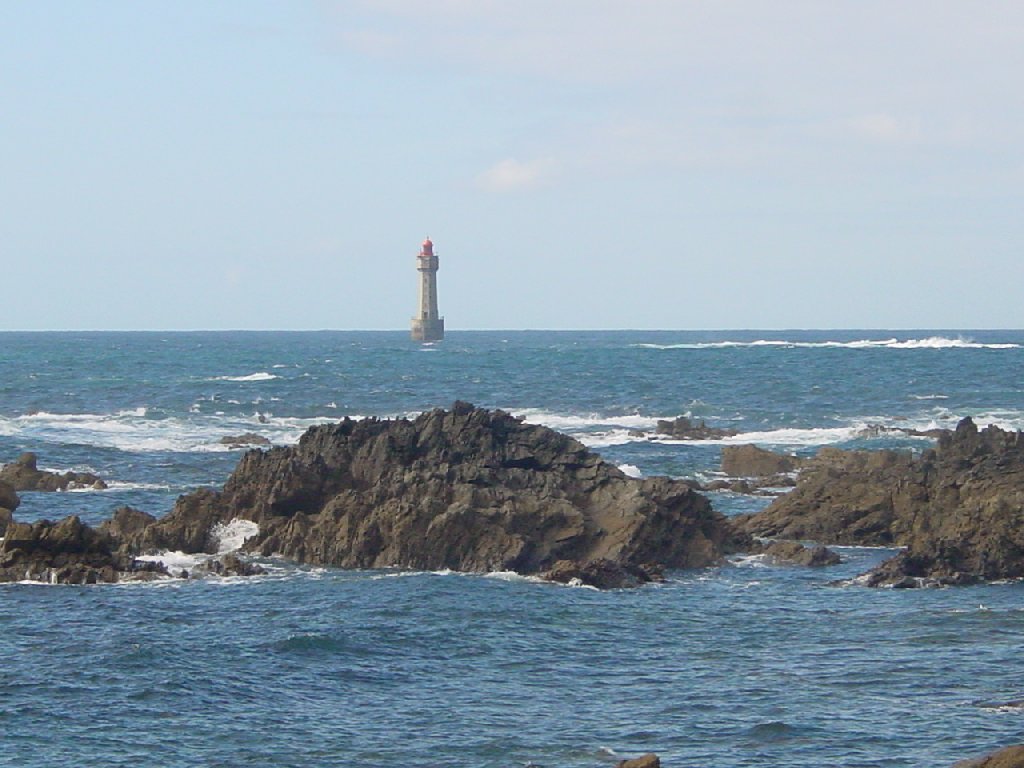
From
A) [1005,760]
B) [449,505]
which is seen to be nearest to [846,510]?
[449,505]

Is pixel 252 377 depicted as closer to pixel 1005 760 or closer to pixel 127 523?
pixel 127 523

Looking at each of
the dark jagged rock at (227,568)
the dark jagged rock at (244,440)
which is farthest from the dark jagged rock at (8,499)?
the dark jagged rock at (244,440)

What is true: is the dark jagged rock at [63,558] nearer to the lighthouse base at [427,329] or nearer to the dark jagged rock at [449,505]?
the dark jagged rock at [449,505]

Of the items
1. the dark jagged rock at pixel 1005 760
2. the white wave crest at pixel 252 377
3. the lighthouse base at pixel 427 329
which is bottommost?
the dark jagged rock at pixel 1005 760

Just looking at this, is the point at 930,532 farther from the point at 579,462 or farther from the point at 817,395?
the point at 817,395

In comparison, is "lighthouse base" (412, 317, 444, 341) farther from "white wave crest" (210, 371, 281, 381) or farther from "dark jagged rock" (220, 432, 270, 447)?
"dark jagged rock" (220, 432, 270, 447)

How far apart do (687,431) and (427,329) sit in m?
102

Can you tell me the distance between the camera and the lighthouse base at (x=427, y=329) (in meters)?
162

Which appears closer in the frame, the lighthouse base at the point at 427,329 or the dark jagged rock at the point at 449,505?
the dark jagged rock at the point at 449,505

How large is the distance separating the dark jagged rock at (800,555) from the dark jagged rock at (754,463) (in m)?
14.8

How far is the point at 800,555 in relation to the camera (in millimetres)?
33469

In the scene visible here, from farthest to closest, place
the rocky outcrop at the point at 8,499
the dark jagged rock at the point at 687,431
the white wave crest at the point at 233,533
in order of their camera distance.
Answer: the dark jagged rock at the point at 687,431, the rocky outcrop at the point at 8,499, the white wave crest at the point at 233,533

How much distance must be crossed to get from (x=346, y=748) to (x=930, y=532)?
1903cm

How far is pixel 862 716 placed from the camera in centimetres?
2128
